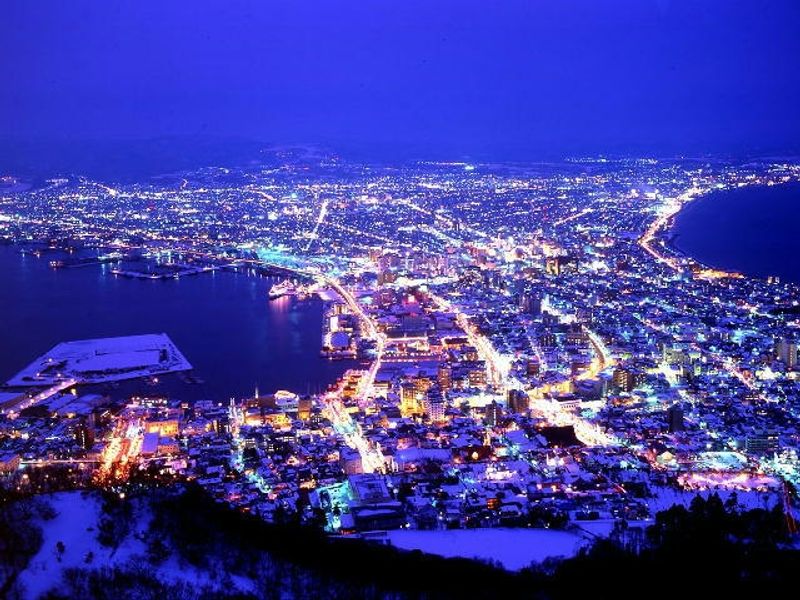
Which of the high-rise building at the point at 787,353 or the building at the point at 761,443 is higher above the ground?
the high-rise building at the point at 787,353

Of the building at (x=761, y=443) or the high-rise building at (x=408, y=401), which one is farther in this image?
the high-rise building at (x=408, y=401)

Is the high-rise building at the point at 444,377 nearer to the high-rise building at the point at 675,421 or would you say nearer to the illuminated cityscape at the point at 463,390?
the illuminated cityscape at the point at 463,390

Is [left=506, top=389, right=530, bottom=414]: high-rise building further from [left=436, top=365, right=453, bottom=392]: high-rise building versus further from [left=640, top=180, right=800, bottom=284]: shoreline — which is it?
[left=640, top=180, right=800, bottom=284]: shoreline

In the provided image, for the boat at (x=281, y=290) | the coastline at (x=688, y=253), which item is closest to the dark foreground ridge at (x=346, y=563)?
the boat at (x=281, y=290)

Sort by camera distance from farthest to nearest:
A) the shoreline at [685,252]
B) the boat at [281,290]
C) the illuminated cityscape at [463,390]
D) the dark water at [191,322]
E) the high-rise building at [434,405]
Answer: the shoreline at [685,252]
the boat at [281,290]
the dark water at [191,322]
the high-rise building at [434,405]
the illuminated cityscape at [463,390]

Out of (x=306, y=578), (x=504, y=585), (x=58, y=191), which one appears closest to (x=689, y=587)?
(x=504, y=585)

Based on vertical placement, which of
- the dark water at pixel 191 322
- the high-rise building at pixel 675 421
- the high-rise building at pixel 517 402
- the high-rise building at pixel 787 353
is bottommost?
the high-rise building at pixel 675 421
